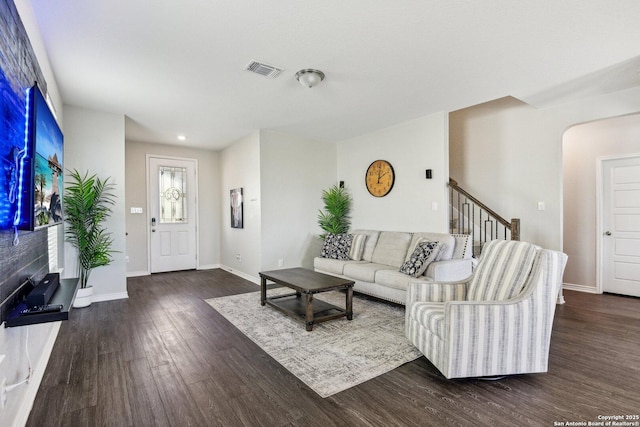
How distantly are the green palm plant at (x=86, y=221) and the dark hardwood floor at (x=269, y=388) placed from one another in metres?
0.99

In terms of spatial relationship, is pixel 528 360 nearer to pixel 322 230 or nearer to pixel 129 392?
pixel 129 392

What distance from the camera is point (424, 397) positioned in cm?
207

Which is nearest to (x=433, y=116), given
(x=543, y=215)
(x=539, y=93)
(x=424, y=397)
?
(x=539, y=93)

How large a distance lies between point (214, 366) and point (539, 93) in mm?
4525

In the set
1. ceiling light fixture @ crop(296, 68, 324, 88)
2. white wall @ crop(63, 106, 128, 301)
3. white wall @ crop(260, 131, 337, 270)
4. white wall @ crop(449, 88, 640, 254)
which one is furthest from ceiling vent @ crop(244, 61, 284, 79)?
white wall @ crop(449, 88, 640, 254)

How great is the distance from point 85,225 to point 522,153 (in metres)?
6.09

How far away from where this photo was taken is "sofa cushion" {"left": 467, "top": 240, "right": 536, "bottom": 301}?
95.3 inches

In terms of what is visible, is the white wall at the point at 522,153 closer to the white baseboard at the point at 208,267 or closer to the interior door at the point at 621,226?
the interior door at the point at 621,226

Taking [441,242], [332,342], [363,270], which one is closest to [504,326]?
[332,342]

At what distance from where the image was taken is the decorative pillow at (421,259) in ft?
12.4

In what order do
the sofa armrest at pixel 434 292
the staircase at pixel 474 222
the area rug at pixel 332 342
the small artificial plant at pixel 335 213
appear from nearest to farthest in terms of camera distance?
the area rug at pixel 332 342
the sofa armrest at pixel 434 292
the staircase at pixel 474 222
the small artificial plant at pixel 335 213

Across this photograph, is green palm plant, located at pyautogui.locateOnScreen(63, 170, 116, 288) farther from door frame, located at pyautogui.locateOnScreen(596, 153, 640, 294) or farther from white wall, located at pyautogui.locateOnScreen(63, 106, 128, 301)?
door frame, located at pyautogui.locateOnScreen(596, 153, 640, 294)

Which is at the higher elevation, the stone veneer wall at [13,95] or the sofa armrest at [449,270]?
the stone veneer wall at [13,95]

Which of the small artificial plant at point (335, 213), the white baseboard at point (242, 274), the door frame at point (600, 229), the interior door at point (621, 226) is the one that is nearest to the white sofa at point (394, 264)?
→ the small artificial plant at point (335, 213)
